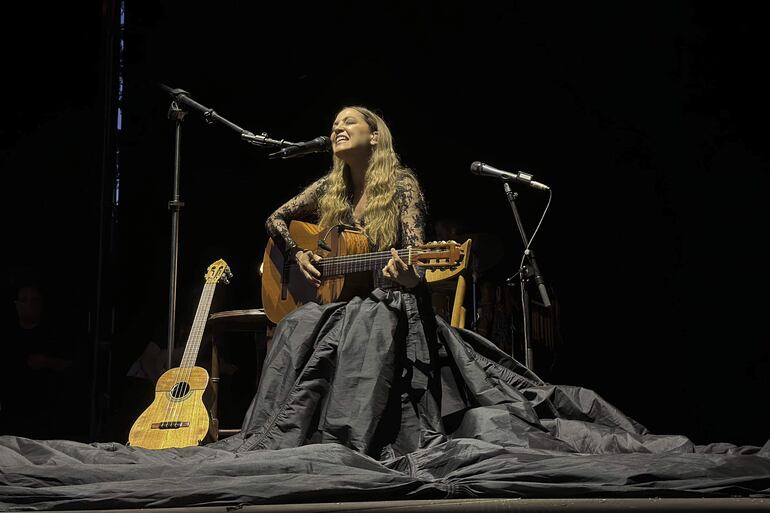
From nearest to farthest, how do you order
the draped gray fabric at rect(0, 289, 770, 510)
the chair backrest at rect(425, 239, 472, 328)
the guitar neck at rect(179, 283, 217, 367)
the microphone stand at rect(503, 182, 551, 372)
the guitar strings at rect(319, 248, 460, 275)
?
the draped gray fabric at rect(0, 289, 770, 510)
the guitar strings at rect(319, 248, 460, 275)
the guitar neck at rect(179, 283, 217, 367)
the chair backrest at rect(425, 239, 472, 328)
the microphone stand at rect(503, 182, 551, 372)

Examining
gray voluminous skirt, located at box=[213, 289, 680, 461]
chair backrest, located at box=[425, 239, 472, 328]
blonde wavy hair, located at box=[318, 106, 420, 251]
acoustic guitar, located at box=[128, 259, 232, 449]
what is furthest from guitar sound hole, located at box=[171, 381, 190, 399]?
chair backrest, located at box=[425, 239, 472, 328]

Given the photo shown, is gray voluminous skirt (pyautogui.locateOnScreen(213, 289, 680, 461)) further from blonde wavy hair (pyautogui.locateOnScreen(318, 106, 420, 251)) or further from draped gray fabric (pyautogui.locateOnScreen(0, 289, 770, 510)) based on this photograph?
blonde wavy hair (pyautogui.locateOnScreen(318, 106, 420, 251))

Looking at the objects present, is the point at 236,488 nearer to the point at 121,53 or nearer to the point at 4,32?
the point at 4,32

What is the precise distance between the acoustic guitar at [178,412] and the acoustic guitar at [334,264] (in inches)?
15.2

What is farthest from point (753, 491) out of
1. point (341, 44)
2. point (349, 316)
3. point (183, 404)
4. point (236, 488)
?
point (341, 44)

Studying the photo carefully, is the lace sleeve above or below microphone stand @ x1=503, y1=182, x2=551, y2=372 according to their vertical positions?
above

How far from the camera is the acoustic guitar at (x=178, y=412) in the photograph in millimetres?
2674

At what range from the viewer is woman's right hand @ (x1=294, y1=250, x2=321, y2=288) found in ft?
9.31

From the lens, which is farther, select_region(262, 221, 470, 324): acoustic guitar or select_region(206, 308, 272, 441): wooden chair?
select_region(206, 308, 272, 441): wooden chair

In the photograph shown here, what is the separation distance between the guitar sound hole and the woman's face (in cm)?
116

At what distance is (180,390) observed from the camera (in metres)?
2.92

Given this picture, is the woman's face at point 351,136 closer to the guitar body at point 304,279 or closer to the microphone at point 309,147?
the microphone at point 309,147

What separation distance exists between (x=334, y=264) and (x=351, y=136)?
623 mm

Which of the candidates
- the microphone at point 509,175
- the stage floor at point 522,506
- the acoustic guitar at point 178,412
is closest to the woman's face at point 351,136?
the microphone at point 509,175
